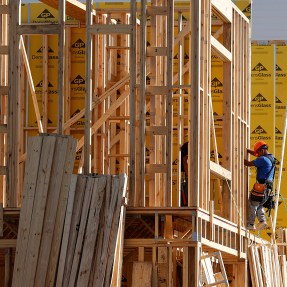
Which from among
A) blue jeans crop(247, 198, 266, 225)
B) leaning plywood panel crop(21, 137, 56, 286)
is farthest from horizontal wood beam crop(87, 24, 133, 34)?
blue jeans crop(247, 198, 266, 225)

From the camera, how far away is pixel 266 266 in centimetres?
2692

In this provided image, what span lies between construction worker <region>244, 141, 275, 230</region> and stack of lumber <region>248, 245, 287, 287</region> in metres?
0.59

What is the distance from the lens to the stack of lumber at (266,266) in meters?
26.3

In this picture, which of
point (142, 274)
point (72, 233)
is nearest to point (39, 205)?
point (72, 233)

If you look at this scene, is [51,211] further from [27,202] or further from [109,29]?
[109,29]

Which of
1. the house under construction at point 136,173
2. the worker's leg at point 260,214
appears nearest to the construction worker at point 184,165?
the house under construction at point 136,173

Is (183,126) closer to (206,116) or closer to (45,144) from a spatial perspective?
(206,116)

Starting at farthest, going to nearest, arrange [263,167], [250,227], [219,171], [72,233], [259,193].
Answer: [250,227] < [259,193] < [263,167] < [219,171] < [72,233]

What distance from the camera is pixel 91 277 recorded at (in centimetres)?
2039

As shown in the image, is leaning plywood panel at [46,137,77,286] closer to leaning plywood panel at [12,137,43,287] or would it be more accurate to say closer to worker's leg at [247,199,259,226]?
leaning plywood panel at [12,137,43,287]

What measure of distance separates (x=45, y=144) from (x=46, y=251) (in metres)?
1.61

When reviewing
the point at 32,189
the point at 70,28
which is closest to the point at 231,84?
the point at 70,28

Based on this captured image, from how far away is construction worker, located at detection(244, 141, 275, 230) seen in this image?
85.4 feet

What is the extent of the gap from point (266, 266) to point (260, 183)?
1.78 meters
